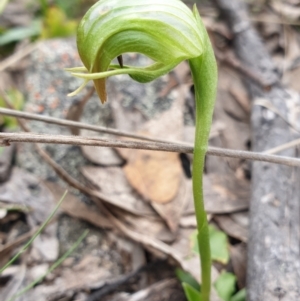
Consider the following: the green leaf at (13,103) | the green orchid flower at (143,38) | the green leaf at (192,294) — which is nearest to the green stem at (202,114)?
the green orchid flower at (143,38)

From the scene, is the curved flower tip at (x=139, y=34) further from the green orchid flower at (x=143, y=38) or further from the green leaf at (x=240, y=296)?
the green leaf at (x=240, y=296)

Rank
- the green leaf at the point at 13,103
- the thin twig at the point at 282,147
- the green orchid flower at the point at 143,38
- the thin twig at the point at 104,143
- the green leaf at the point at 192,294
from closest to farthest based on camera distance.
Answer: the green orchid flower at the point at 143,38
the thin twig at the point at 104,143
the green leaf at the point at 192,294
the thin twig at the point at 282,147
the green leaf at the point at 13,103

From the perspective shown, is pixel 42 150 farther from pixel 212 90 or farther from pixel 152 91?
pixel 212 90

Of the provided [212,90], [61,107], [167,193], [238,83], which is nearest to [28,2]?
[61,107]

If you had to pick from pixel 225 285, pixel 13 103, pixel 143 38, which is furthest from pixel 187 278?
pixel 13 103

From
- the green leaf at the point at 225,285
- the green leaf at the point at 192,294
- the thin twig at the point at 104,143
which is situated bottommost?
the green leaf at the point at 225,285

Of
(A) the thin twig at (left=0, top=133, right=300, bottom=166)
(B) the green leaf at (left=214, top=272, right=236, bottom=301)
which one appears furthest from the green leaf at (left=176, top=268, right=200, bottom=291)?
(A) the thin twig at (left=0, top=133, right=300, bottom=166)

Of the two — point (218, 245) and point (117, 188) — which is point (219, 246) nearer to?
point (218, 245)
